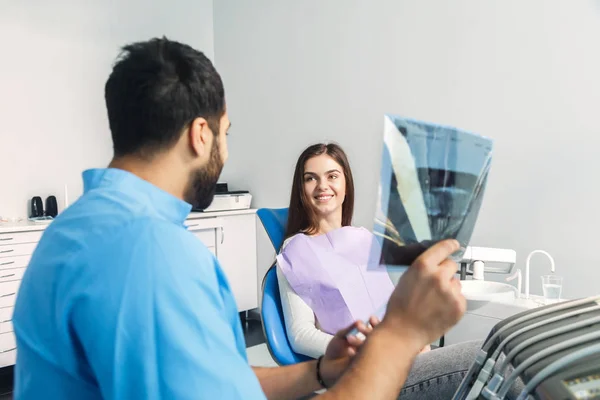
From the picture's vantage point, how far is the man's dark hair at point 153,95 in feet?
Answer: 2.83

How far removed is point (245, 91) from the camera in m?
4.26

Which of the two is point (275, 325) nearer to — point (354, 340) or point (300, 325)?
point (300, 325)

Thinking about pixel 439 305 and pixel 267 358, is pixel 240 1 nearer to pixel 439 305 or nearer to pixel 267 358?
pixel 267 358

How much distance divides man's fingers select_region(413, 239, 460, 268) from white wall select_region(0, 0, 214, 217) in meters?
3.39

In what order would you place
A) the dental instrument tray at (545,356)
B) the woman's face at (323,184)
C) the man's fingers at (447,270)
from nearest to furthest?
1. the dental instrument tray at (545,356)
2. the man's fingers at (447,270)
3. the woman's face at (323,184)

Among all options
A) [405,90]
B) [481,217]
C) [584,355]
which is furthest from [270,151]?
[584,355]

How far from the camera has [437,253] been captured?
2.37 ft

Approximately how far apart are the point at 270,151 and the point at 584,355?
357 centimetres

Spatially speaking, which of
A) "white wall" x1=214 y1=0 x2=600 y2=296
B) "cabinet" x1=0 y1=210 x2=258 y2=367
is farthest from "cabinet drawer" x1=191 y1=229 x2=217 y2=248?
"white wall" x1=214 y1=0 x2=600 y2=296

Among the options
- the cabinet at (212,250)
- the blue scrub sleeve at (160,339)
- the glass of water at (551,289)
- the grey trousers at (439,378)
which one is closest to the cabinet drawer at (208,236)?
the cabinet at (212,250)

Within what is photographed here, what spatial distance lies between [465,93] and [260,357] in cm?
206

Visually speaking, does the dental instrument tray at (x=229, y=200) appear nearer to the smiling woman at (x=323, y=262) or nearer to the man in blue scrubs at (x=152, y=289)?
the smiling woman at (x=323, y=262)

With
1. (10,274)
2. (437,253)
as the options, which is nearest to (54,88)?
(10,274)

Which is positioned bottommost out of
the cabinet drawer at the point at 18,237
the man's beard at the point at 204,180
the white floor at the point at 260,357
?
the white floor at the point at 260,357
